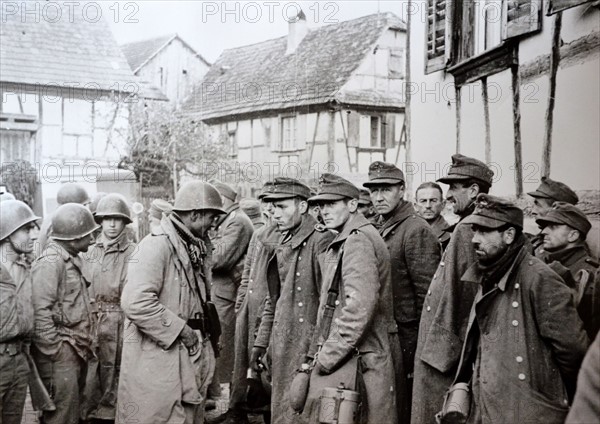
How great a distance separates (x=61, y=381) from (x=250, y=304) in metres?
1.82

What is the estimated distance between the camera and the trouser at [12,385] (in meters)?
4.39

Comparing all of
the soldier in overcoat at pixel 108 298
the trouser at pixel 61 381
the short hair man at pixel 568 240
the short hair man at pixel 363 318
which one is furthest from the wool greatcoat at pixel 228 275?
the short hair man at pixel 568 240

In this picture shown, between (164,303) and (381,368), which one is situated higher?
(164,303)

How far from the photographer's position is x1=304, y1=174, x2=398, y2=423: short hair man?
13.3 feet

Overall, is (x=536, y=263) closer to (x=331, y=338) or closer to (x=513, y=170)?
(x=331, y=338)

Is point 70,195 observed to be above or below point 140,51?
below

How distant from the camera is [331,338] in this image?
13.6 feet

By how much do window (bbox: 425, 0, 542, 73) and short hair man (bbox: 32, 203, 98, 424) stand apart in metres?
4.25

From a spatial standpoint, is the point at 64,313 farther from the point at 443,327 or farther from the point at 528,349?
the point at 528,349

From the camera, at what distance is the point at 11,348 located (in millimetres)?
4438

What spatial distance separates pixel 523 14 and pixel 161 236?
13.1ft

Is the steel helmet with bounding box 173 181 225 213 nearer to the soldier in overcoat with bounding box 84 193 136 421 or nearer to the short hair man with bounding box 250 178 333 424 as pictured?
the short hair man with bounding box 250 178 333 424

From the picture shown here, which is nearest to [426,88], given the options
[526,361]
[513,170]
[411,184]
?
[411,184]

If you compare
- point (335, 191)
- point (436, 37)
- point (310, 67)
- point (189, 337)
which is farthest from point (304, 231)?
point (310, 67)
